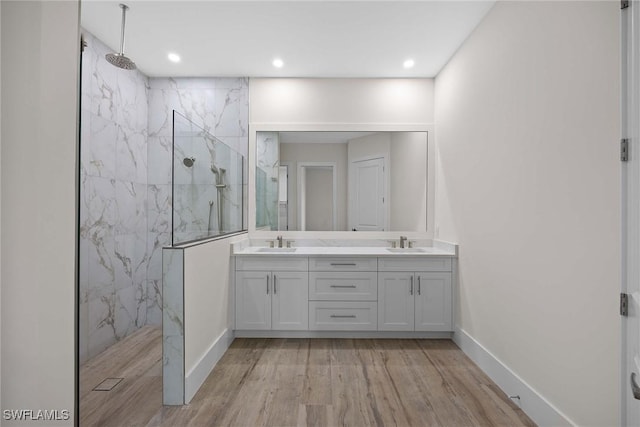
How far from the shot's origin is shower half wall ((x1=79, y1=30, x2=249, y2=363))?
2.62 meters

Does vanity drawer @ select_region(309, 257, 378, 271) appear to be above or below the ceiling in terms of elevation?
below

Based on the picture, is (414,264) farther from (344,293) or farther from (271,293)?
(271,293)

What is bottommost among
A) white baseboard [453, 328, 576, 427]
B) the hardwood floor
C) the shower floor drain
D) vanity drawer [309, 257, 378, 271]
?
the shower floor drain

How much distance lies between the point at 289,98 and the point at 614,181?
9.62 ft

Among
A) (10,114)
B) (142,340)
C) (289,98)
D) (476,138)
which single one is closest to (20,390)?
(10,114)

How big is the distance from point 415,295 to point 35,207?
2.91m

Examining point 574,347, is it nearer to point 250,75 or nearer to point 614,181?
point 614,181

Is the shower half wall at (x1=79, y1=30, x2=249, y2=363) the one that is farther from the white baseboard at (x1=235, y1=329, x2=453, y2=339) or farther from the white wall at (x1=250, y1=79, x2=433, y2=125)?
the white baseboard at (x1=235, y1=329, x2=453, y2=339)

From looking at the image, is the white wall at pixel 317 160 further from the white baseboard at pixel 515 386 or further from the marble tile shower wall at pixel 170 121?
the white baseboard at pixel 515 386

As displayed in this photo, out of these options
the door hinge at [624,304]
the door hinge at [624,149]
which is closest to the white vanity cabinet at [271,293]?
the door hinge at [624,304]

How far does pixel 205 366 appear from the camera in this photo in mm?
2309

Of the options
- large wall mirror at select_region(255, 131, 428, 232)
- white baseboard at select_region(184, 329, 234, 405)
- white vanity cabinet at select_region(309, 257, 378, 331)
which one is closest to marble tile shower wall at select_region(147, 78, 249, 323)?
large wall mirror at select_region(255, 131, 428, 232)

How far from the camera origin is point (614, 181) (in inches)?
53.1

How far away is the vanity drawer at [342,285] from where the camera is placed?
3.07m
